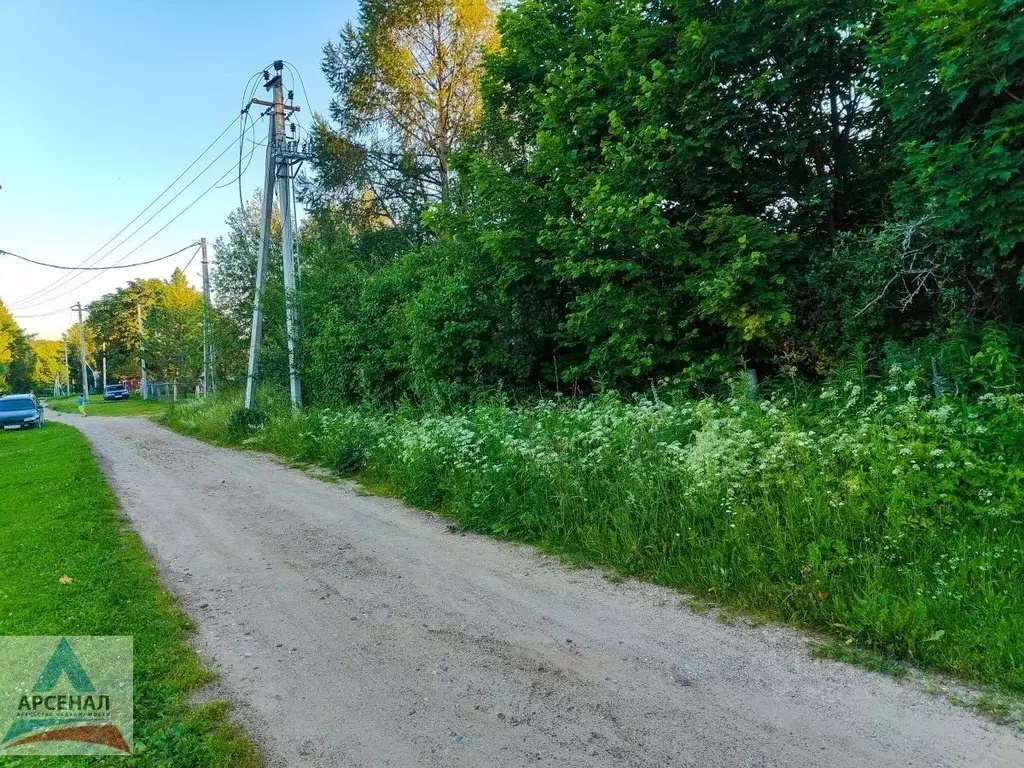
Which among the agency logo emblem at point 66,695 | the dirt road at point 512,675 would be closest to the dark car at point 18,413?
the dirt road at point 512,675

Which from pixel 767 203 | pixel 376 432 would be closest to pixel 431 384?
pixel 376 432

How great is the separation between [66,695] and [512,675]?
239 centimetres

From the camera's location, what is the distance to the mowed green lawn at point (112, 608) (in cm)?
276

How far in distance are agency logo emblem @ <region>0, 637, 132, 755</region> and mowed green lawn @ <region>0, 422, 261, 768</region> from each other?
0.08 meters

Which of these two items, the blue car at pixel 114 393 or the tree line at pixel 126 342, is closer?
the tree line at pixel 126 342

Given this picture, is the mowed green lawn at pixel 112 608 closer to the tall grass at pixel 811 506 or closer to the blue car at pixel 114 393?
the tall grass at pixel 811 506

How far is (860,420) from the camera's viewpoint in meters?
5.03

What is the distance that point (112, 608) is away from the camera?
430 centimetres

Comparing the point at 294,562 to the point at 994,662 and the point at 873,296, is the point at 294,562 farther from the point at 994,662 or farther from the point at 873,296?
the point at 873,296

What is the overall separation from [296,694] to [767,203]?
8.78m

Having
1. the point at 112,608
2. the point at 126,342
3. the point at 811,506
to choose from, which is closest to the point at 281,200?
the point at 112,608

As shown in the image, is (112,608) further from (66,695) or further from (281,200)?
(281,200)

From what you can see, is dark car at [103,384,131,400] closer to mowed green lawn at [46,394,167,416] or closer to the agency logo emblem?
mowed green lawn at [46,394,167,416]

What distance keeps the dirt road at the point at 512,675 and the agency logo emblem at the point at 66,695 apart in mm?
519
